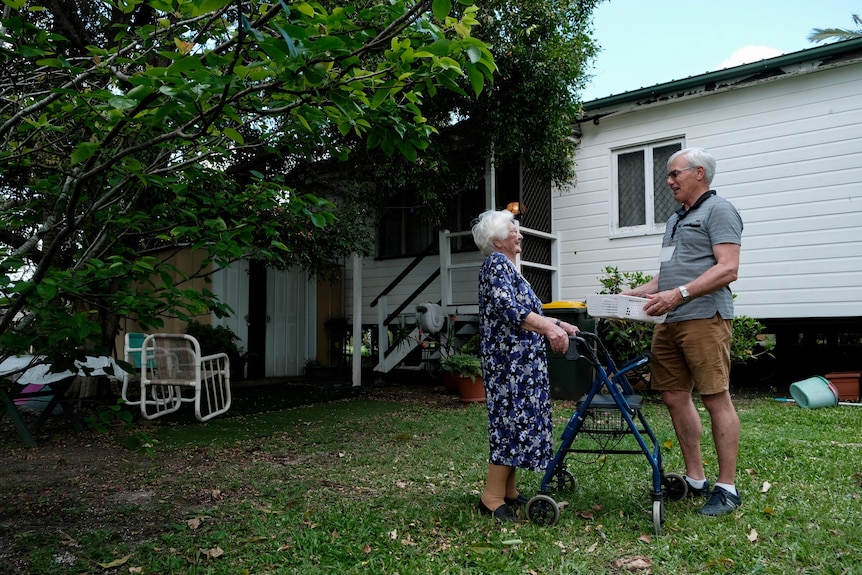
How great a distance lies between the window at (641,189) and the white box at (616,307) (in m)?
5.65

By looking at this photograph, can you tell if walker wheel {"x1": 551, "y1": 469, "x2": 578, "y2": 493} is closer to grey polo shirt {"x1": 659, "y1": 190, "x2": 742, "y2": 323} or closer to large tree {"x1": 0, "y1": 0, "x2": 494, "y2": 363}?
grey polo shirt {"x1": 659, "y1": 190, "x2": 742, "y2": 323}

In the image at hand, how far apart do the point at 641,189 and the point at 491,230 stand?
6.12 m

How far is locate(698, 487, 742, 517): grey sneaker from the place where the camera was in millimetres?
3070

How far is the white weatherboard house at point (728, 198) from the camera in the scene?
7215 mm

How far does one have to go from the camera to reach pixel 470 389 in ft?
24.5

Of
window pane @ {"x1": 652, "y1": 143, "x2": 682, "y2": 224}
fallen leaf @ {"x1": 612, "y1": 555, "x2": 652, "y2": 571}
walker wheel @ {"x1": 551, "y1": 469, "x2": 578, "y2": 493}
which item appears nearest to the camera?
fallen leaf @ {"x1": 612, "y1": 555, "x2": 652, "y2": 571}

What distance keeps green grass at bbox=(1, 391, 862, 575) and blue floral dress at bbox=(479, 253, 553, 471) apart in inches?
14.9

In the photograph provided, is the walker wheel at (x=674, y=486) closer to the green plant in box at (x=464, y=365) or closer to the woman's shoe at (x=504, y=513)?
the woman's shoe at (x=504, y=513)

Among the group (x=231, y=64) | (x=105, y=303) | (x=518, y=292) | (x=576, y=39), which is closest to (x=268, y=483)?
(x=105, y=303)

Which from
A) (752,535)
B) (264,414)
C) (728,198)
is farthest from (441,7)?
(728,198)

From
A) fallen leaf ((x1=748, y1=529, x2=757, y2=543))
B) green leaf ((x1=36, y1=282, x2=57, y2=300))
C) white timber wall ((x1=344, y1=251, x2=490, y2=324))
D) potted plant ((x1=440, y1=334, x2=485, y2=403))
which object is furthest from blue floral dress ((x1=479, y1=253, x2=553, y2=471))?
white timber wall ((x1=344, y1=251, x2=490, y2=324))

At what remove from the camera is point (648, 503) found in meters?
3.35

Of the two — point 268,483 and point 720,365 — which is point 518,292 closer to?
point 720,365

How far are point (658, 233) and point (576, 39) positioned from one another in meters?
2.81
